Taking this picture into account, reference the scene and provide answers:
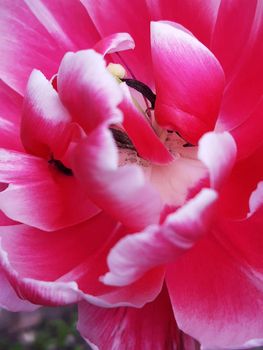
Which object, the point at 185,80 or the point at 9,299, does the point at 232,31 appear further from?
the point at 9,299

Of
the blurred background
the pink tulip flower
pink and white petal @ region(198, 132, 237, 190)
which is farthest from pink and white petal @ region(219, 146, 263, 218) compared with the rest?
the blurred background

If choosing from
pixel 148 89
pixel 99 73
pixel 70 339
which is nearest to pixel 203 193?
pixel 99 73

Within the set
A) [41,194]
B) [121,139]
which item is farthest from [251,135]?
[41,194]

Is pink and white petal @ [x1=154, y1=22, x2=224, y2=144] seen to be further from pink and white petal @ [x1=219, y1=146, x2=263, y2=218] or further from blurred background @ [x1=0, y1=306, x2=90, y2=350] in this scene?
blurred background @ [x1=0, y1=306, x2=90, y2=350]

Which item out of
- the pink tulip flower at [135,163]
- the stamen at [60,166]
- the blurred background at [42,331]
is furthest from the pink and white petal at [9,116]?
the blurred background at [42,331]

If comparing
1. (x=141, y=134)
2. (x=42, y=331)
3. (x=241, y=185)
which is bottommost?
(x=42, y=331)

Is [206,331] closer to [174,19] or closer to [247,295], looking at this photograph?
[247,295]
